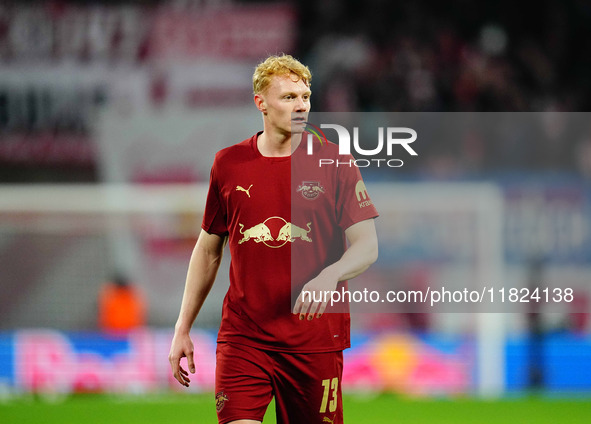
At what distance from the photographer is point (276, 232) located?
365 centimetres

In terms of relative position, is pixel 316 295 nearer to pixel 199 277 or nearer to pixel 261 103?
pixel 199 277

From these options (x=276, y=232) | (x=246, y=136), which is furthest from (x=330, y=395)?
(x=246, y=136)

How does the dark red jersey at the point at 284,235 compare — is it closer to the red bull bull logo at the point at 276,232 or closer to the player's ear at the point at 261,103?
the red bull bull logo at the point at 276,232

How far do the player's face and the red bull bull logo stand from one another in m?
0.37

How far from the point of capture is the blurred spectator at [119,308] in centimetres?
1008

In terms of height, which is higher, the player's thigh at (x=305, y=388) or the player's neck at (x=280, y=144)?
the player's neck at (x=280, y=144)

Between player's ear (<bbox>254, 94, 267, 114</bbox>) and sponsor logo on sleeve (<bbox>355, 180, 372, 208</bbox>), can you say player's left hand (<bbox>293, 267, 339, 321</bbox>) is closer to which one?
sponsor logo on sleeve (<bbox>355, 180, 372, 208</bbox>)

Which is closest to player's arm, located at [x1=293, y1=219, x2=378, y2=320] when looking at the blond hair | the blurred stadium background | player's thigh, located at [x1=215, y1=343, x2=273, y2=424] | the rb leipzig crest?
the rb leipzig crest

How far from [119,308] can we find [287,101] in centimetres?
687

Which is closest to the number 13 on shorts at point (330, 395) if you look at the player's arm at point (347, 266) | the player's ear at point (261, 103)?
the player's arm at point (347, 266)

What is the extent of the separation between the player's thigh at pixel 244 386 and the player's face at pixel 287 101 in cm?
91

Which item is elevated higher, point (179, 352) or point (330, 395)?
point (179, 352)

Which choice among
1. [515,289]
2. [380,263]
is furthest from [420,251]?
[515,289]

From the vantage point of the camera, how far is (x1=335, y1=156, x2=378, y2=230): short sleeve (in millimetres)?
3639
